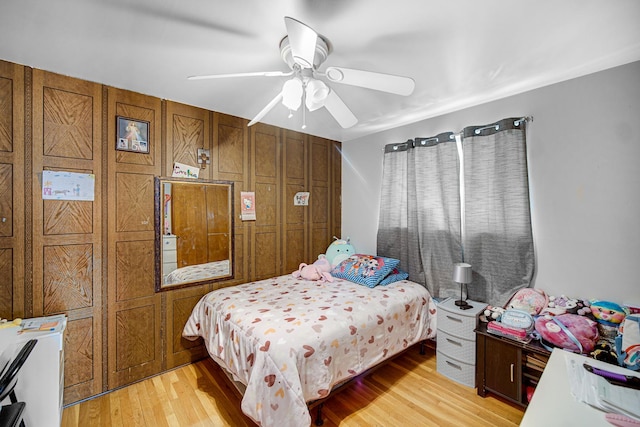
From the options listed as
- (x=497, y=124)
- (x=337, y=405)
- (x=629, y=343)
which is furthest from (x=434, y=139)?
(x=337, y=405)

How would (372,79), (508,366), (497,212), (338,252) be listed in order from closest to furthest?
(372,79)
(508,366)
(497,212)
(338,252)

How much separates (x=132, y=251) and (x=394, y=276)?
8.36 feet

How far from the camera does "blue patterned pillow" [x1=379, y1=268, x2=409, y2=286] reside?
2.81 m

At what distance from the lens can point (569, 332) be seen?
1793 mm

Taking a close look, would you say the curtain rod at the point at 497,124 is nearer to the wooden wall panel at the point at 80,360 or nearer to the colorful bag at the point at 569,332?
the colorful bag at the point at 569,332

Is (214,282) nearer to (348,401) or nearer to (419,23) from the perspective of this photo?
(348,401)

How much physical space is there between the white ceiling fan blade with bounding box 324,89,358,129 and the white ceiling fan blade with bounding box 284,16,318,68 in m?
0.47

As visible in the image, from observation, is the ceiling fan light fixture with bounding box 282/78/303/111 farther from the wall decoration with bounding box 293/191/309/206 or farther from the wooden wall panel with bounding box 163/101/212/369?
the wall decoration with bounding box 293/191/309/206

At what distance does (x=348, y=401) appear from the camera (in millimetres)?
2135

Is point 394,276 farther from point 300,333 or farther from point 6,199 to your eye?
point 6,199

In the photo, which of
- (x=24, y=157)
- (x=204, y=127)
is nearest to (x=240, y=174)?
(x=204, y=127)

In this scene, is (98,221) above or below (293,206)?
below

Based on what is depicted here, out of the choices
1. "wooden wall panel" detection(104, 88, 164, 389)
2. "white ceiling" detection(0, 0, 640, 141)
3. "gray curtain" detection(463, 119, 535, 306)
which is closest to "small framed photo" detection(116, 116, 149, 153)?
"wooden wall panel" detection(104, 88, 164, 389)

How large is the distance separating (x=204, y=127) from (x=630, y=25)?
317 cm
